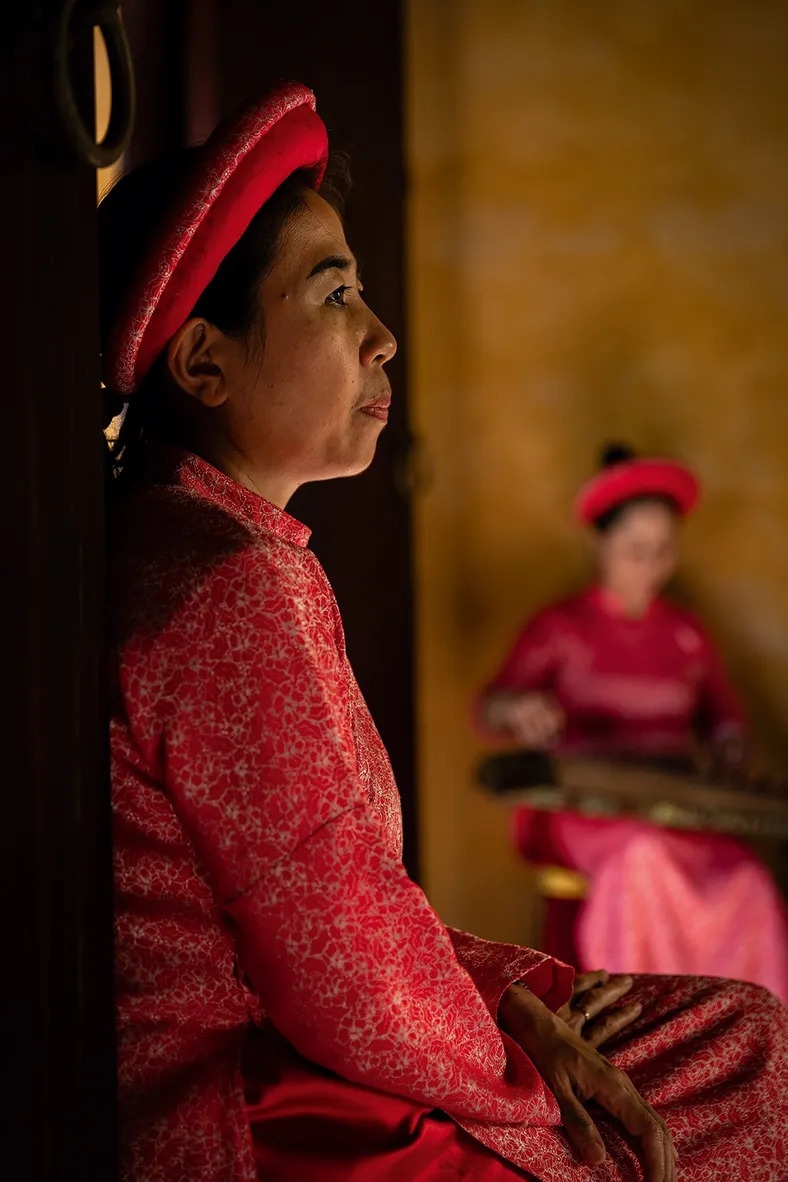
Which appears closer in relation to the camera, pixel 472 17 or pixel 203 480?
pixel 203 480

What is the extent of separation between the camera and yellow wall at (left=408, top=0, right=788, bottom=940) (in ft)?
11.8

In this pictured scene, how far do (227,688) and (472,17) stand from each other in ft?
10.2

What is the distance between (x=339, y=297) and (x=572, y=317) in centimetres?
254

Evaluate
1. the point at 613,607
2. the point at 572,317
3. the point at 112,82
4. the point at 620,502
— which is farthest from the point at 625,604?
the point at 112,82

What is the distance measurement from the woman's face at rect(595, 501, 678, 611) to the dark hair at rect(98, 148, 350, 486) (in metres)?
2.16

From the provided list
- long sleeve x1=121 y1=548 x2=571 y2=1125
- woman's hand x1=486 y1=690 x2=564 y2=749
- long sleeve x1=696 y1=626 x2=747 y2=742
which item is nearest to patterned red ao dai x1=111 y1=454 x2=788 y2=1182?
long sleeve x1=121 y1=548 x2=571 y2=1125

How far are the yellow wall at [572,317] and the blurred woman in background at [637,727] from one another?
0.26 metres

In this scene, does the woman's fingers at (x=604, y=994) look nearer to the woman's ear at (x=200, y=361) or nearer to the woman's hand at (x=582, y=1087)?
the woman's hand at (x=582, y=1087)

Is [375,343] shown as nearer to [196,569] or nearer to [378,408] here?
[378,408]

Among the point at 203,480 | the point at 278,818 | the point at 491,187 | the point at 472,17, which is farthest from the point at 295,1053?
the point at 472,17

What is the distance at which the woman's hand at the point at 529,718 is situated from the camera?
3.12 metres

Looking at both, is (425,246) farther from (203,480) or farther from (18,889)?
(18,889)

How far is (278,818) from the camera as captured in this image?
Result: 0.96 m

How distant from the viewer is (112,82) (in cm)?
97
